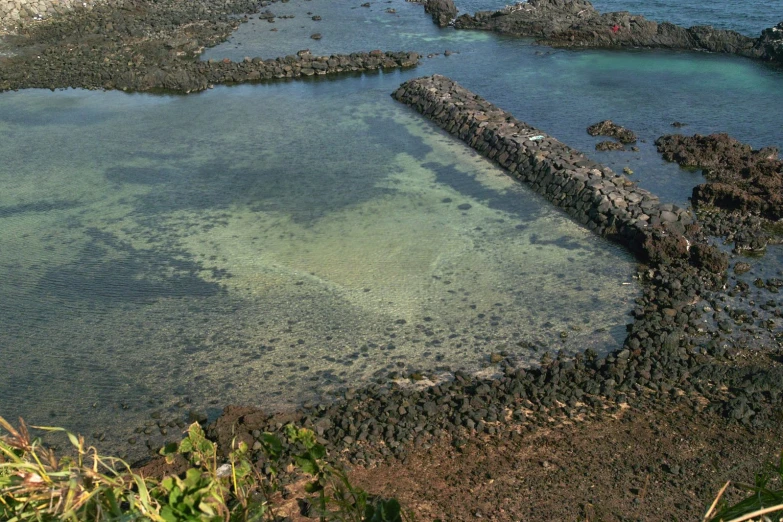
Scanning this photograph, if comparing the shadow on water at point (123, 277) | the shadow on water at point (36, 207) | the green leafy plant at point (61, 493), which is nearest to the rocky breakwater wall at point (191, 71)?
the shadow on water at point (36, 207)

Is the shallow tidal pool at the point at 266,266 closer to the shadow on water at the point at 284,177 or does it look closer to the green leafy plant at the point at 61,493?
the shadow on water at the point at 284,177

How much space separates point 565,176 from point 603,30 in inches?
452

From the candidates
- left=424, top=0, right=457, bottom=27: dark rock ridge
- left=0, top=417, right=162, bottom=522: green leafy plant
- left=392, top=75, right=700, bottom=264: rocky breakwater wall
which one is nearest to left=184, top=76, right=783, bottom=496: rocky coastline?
left=392, top=75, right=700, bottom=264: rocky breakwater wall

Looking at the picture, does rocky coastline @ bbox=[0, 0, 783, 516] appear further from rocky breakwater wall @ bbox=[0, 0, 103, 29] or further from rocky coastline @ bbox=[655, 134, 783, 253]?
rocky breakwater wall @ bbox=[0, 0, 103, 29]

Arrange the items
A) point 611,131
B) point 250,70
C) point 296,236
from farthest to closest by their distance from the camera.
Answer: point 250,70
point 611,131
point 296,236

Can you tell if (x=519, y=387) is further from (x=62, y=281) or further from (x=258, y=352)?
(x=62, y=281)

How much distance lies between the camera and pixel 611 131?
1579 cm

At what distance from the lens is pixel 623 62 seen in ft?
69.4

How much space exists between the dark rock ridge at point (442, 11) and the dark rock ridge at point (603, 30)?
51 cm

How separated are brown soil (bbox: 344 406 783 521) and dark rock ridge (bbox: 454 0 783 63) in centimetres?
1617

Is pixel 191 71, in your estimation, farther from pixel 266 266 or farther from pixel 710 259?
pixel 710 259

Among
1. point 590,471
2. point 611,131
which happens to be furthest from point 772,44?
point 590,471

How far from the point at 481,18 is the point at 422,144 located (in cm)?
1114

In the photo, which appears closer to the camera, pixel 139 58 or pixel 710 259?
pixel 710 259
